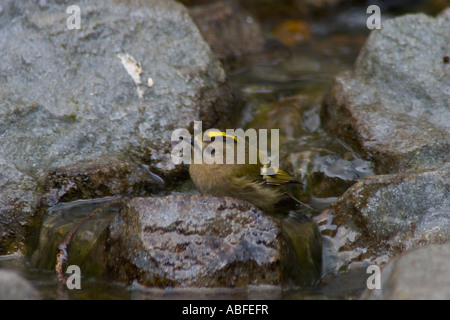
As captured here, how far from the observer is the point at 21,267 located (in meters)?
4.70

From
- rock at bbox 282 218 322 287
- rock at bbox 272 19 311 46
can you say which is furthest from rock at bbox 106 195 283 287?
rock at bbox 272 19 311 46

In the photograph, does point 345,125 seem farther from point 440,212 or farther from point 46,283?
point 46,283

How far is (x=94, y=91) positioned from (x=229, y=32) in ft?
12.2

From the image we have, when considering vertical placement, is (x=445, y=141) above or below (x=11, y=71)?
below

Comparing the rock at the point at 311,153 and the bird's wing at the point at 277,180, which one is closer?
the bird's wing at the point at 277,180

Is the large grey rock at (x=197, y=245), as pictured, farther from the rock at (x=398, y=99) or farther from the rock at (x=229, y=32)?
the rock at (x=229, y=32)

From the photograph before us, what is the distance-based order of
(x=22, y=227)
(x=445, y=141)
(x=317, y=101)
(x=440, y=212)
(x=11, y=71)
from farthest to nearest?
(x=317, y=101)
(x=11, y=71)
(x=445, y=141)
(x=22, y=227)
(x=440, y=212)

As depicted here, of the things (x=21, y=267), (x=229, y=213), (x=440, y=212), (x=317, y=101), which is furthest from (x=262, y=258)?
(x=317, y=101)

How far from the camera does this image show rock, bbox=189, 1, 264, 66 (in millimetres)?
8552

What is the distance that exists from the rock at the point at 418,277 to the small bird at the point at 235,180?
71.6 inches

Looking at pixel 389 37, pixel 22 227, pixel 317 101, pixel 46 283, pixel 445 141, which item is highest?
pixel 389 37

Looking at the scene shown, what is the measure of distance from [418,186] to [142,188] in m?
2.67

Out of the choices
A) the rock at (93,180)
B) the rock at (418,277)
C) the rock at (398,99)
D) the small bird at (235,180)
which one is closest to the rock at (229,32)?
the rock at (398,99)

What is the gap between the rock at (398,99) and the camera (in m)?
5.43
